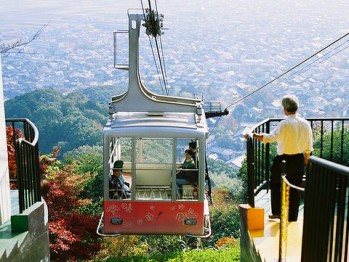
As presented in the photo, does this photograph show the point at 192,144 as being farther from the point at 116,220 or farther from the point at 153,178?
the point at 116,220

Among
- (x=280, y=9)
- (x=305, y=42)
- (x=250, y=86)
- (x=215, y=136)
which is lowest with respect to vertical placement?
(x=215, y=136)

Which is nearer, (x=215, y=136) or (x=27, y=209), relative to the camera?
(x=27, y=209)

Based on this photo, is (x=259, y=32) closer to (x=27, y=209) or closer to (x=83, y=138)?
(x=83, y=138)

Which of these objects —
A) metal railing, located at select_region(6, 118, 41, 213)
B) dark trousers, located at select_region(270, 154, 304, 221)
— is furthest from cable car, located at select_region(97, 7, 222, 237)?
dark trousers, located at select_region(270, 154, 304, 221)

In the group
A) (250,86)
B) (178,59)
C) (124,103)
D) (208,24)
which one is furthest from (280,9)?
(124,103)

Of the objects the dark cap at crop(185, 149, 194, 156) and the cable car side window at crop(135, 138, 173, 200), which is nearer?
the dark cap at crop(185, 149, 194, 156)

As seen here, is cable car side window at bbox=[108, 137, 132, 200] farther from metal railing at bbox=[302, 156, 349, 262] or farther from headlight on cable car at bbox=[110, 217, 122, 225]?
metal railing at bbox=[302, 156, 349, 262]

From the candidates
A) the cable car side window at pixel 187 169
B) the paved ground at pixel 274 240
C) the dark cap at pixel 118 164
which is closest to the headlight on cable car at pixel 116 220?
the dark cap at pixel 118 164
